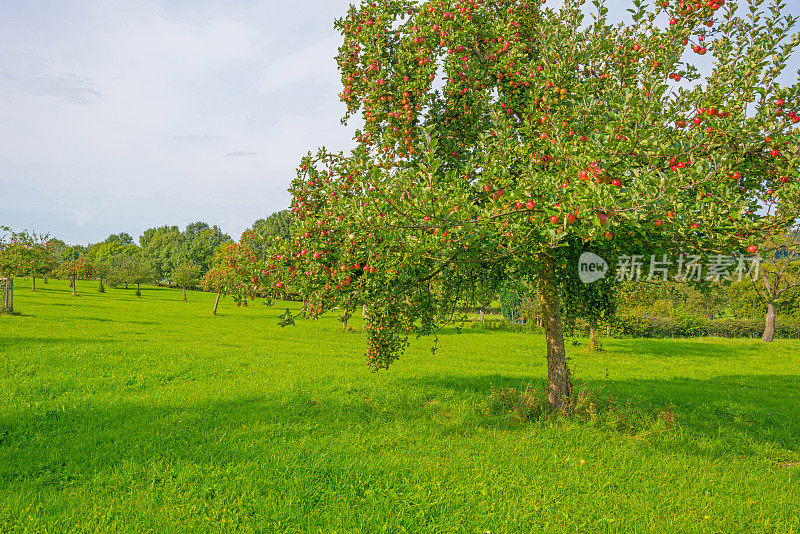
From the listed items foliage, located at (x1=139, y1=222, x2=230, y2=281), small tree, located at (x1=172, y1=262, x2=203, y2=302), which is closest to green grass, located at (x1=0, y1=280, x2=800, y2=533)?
small tree, located at (x1=172, y1=262, x2=203, y2=302)

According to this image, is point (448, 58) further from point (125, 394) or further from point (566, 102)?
point (125, 394)

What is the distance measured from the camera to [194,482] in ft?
22.8

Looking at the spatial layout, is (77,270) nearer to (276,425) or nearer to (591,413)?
(276,425)

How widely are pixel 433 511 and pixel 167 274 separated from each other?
118m

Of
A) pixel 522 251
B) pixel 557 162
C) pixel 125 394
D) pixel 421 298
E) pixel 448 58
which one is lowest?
Answer: pixel 125 394

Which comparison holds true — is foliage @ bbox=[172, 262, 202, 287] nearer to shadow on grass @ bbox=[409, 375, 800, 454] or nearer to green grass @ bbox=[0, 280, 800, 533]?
green grass @ bbox=[0, 280, 800, 533]

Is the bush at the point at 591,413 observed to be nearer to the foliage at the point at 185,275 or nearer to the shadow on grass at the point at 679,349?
the shadow on grass at the point at 679,349

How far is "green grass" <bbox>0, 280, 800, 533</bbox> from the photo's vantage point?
246 inches

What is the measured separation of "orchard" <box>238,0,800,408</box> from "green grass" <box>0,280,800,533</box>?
2.21 metres

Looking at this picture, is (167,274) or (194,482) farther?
(167,274)

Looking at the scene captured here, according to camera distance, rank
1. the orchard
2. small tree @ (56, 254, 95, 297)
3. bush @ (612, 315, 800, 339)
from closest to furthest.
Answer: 1. the orchard
2. bush @ (612, 315, 800, 339)
3. small tree @ (56, 254, 95, 297)

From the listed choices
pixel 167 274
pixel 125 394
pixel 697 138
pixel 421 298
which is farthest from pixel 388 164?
pixel 167 274

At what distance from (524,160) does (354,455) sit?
19.9ft

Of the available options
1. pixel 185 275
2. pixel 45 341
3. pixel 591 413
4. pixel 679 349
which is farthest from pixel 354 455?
pixel 185 275
